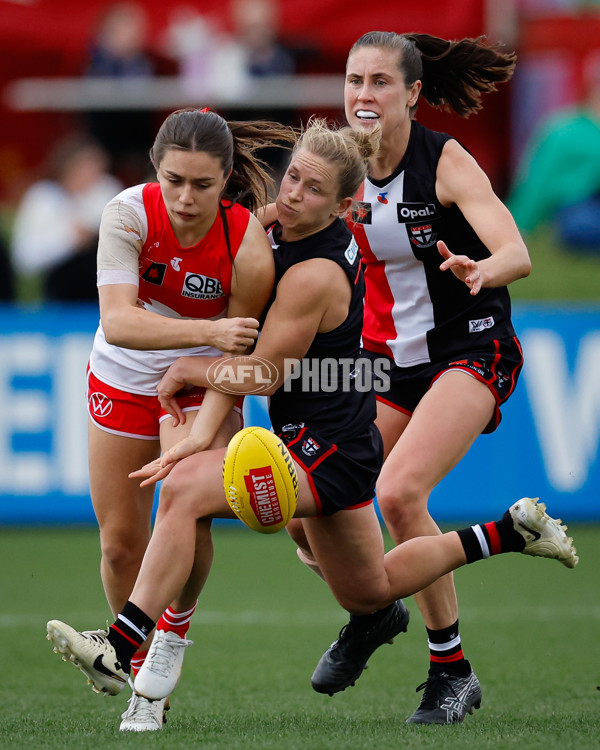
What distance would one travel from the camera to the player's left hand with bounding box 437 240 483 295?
4352 millimetres

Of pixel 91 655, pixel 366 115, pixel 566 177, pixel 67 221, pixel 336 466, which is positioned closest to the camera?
pixel 91 655

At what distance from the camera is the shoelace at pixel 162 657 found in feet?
14.4

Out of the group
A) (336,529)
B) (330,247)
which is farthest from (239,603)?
(330,247)

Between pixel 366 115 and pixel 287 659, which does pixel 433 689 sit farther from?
pixel 366 115

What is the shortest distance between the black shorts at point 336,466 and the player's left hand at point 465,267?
26.6 inches

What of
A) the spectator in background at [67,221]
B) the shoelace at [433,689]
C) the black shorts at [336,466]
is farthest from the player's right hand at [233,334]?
the spectator in background at [67,221]

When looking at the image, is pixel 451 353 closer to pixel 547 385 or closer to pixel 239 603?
pixel 239 603

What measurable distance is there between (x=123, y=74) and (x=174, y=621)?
8.22 m

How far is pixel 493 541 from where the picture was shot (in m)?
4.68

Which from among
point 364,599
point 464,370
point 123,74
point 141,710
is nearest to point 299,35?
point 123,74

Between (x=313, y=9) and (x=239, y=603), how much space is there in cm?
724

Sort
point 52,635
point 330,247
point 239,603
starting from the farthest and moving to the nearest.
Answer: point 239,603 < point 330,247 < point 52,635

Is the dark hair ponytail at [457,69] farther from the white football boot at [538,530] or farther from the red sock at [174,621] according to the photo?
the red sock at [174,621]

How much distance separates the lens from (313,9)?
12477mm
